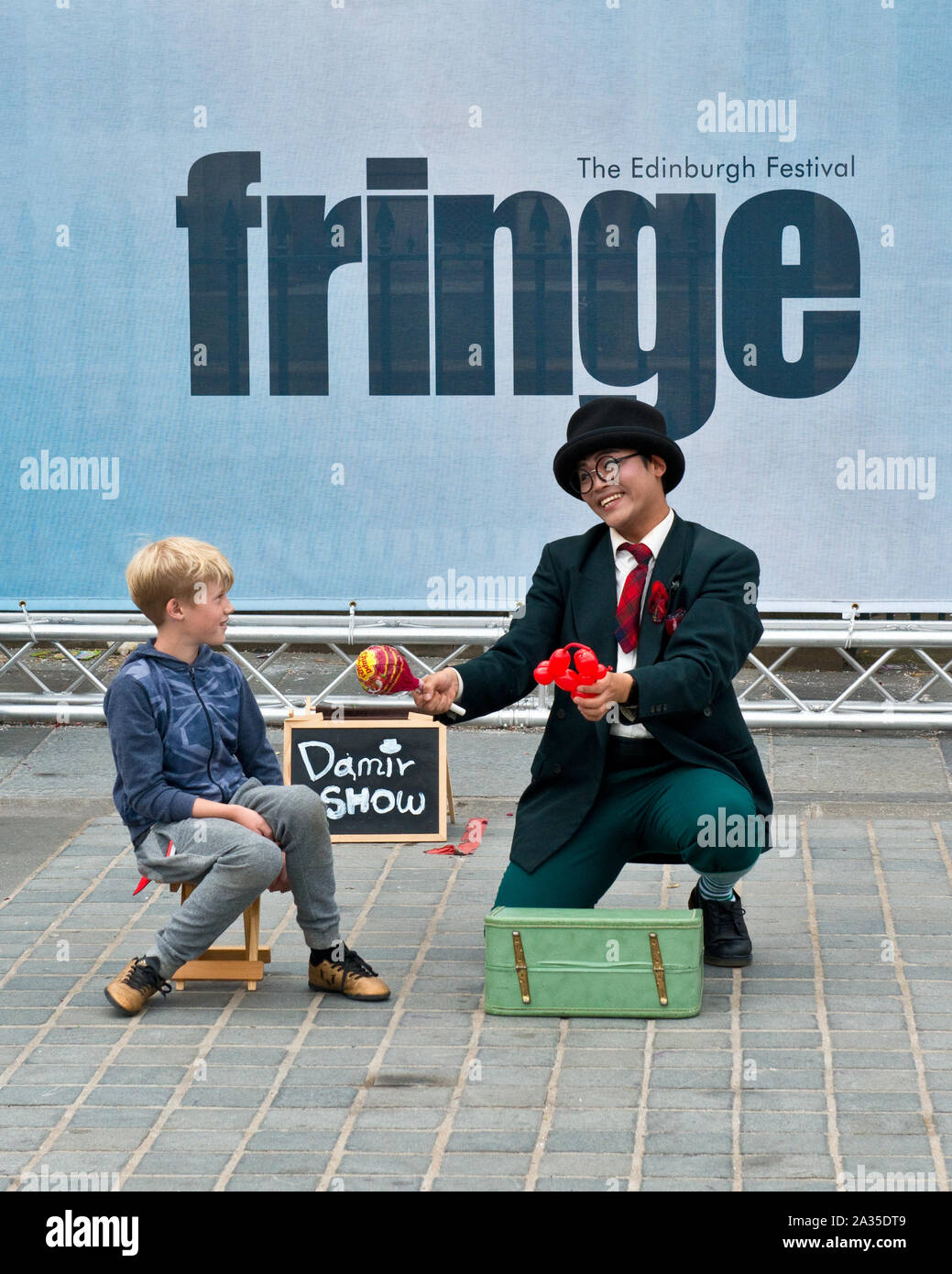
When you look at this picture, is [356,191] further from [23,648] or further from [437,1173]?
[437,1173]

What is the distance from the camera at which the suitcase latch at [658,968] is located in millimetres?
4207

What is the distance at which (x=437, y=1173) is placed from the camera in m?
3.41

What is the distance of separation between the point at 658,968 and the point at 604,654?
2.78 ft

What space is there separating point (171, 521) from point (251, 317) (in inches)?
35.9

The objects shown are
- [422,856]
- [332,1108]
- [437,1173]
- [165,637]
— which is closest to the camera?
[437,1173]

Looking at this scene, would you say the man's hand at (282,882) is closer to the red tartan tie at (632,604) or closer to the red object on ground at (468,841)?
the red tartan tie at (632,604)

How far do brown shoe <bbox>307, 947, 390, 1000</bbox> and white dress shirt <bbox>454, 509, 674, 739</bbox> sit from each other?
838mm

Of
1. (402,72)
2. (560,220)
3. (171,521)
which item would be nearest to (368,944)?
(171,521)

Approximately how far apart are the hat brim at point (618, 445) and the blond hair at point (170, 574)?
3.11 feet
